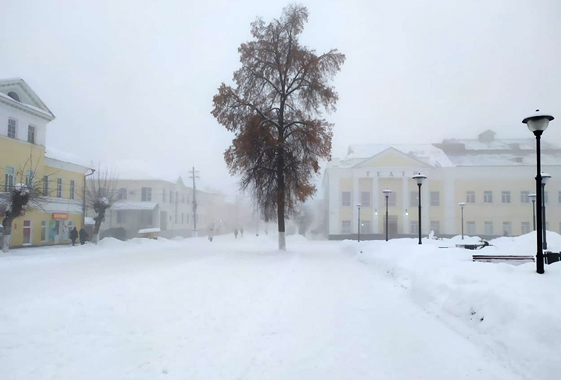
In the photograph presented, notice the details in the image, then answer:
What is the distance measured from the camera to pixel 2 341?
5891 millimetres

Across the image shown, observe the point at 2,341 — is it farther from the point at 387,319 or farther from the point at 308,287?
the point at 308,287

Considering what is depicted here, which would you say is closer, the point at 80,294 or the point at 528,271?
the point at 528,271

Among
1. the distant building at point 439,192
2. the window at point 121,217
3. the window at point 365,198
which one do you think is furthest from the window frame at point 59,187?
the window at point 365,198

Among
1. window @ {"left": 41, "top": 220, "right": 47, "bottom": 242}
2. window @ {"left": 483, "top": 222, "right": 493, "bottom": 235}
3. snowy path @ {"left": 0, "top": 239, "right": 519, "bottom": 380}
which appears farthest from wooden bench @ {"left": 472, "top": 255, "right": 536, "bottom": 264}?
window @ {"left": 483, "top": 222, "right": 493, "bottom": 235}

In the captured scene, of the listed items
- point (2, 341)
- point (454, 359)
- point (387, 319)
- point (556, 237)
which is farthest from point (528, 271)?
point (556, 237)

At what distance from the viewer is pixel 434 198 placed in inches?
2185

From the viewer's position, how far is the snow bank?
5.29m

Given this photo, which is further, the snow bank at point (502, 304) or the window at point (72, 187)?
the window at point (72, 187)

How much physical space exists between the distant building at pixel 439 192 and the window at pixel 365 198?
0.13 m

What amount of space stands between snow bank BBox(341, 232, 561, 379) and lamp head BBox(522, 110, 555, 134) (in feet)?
9.12

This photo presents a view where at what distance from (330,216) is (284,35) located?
34940 mm

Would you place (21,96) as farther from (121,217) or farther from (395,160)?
(395,160)

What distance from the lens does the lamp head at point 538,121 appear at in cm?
821

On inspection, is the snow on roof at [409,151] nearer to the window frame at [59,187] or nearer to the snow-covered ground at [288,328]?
the window frame at [59,187]
